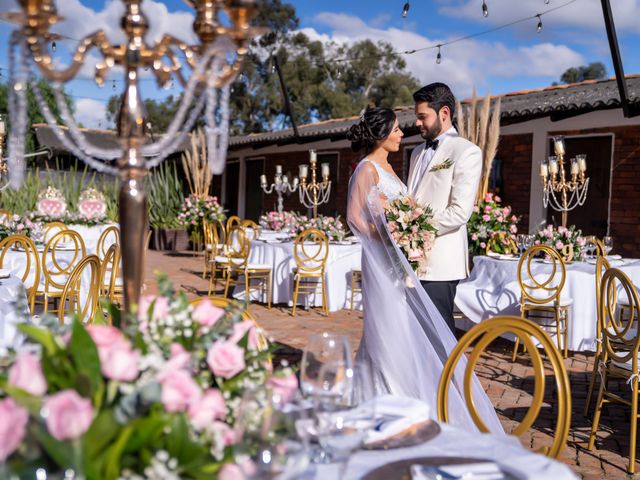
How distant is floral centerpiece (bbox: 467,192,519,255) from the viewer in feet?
23.9

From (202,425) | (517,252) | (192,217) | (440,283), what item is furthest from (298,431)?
(192,217)

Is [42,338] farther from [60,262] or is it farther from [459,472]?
[60,262]

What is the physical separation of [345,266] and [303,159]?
24.7 feet

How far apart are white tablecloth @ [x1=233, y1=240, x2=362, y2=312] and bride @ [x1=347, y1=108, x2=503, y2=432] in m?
4.94

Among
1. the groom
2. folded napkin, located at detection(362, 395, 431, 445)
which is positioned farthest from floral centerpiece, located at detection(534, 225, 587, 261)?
folded napkin, located at detection(362, 395, 431, 445)

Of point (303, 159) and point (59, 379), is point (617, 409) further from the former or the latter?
point (303, 159)

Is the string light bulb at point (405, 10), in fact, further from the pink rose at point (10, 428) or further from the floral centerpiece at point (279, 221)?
the pink rose at point (10, 428)

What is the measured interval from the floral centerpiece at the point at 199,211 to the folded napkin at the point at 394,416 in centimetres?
1343

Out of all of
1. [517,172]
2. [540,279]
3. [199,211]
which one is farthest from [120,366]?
[199,211]

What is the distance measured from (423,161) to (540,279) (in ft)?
10.2

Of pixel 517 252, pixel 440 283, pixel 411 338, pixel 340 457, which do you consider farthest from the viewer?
pixel 517 252

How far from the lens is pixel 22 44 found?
1.43 meters

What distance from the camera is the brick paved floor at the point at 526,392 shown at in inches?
153

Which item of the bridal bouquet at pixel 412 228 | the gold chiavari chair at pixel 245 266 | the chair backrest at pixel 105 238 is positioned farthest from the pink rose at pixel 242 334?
the gold chiavari chair at pixel 245 266
